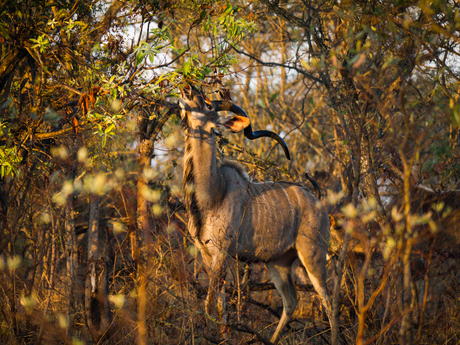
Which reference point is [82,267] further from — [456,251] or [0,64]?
[456,251]

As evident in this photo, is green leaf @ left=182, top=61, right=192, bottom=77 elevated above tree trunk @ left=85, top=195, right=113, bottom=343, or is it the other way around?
green leaf @ left=182, top=61, right=192, bottom=77

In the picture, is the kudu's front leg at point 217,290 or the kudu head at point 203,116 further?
the kudu head at point 203,116

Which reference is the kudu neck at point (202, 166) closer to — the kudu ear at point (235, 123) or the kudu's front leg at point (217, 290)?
the kudu ear at point (235, 123)

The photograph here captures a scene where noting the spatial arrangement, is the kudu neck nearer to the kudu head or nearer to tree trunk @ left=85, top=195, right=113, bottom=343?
the kudu head

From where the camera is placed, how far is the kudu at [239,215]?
401 cm

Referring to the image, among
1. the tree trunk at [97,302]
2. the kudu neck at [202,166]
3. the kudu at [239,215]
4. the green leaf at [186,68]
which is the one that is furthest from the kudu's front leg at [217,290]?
the green leaf at [186,68]

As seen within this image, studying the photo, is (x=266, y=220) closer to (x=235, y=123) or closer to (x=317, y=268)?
(x=317, y=268)

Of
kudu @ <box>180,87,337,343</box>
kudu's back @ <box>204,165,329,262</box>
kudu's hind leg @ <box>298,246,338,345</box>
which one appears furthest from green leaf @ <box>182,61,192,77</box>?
kudu's hind leg @ <box>298,246,338,345</box>

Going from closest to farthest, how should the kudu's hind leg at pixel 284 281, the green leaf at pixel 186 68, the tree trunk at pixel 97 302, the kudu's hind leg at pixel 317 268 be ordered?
the green leaf at pixel 186 68, the tree trunk at pixel 97 302, the kudu's hind leg at pixel 317 268, the kudu's hind leg at pixel 284 281

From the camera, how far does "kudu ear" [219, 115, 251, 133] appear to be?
418cm

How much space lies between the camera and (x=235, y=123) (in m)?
4.25

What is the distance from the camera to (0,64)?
3.55 m

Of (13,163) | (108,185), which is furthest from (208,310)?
(13,163)

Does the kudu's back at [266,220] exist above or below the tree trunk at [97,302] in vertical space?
above
